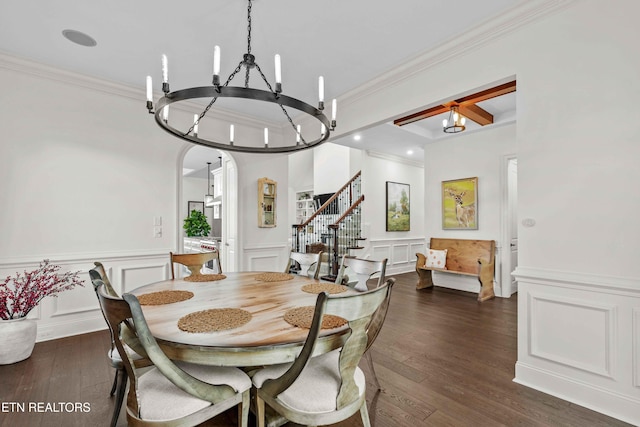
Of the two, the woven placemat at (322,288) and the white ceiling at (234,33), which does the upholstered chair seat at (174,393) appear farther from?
the white ceiling at (234,33)

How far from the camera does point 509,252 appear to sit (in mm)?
4793

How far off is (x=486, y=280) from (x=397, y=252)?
229 cm

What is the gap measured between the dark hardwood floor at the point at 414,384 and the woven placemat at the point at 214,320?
0.75m

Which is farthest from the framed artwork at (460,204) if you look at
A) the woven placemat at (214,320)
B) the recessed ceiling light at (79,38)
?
the recessed ceiling light at (79,38)

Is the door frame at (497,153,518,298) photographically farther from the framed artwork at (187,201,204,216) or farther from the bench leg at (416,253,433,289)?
the framed artwork at (187,201,204,216)

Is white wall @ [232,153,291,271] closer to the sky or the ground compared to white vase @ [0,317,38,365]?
closer to the sky

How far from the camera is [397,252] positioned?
6734mm

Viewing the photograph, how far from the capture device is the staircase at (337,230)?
6086mm

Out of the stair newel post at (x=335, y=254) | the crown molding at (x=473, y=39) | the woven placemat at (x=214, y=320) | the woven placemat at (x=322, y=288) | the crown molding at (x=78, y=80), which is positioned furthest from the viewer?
the stair newel post at (x=335, y=254)

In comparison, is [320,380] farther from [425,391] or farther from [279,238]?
[279,238]

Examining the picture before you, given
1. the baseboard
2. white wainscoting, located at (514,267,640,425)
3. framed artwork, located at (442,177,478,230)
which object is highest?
framed artwork, located at (442,177,478,230)

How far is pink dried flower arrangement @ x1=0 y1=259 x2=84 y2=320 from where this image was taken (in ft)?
8.34

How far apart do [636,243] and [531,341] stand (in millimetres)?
921

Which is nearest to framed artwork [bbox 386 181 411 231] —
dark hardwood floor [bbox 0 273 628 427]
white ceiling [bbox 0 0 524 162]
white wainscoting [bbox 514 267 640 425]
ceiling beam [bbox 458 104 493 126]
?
ceiling beam [bbox 458 104 493 126]
